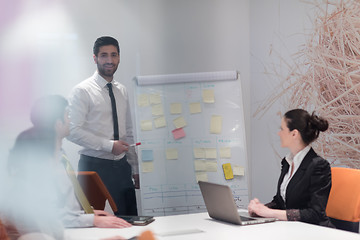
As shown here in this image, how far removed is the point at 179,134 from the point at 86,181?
0.99m

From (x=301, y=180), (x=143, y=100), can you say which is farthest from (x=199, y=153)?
(x=301, y=180)

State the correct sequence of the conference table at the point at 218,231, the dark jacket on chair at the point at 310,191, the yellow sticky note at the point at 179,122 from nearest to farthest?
1. the conference table at the point at 218,231
2. the dark jacket on chair at the point at 310,191
3. the yellow sticky note at the point at 179,122

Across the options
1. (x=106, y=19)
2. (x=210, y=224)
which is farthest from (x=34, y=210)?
(x=106, y=19)

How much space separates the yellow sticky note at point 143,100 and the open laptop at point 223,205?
1.27m

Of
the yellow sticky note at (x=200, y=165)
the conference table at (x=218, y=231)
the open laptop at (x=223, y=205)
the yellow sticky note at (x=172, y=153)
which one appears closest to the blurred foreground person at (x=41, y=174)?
the conference table at (x=218, y=231)

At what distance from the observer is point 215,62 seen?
3.86m

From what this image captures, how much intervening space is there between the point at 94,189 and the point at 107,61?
789mm

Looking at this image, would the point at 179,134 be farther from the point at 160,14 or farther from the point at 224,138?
the point at 160,14

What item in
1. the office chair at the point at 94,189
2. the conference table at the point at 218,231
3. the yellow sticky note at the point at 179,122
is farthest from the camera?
the yellow sticky note at the point at 179,122

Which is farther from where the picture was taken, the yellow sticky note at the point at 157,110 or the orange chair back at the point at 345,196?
the yellow sticky note at the point at 157,110

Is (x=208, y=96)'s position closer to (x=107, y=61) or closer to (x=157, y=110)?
(x=157, y=110)

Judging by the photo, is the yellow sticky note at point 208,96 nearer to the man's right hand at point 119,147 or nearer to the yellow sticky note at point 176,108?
the yellow sticky note at point 176,108

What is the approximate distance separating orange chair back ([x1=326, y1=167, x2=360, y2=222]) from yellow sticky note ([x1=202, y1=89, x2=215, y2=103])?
132 centimetres

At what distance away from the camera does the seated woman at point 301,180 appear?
7.07ft
